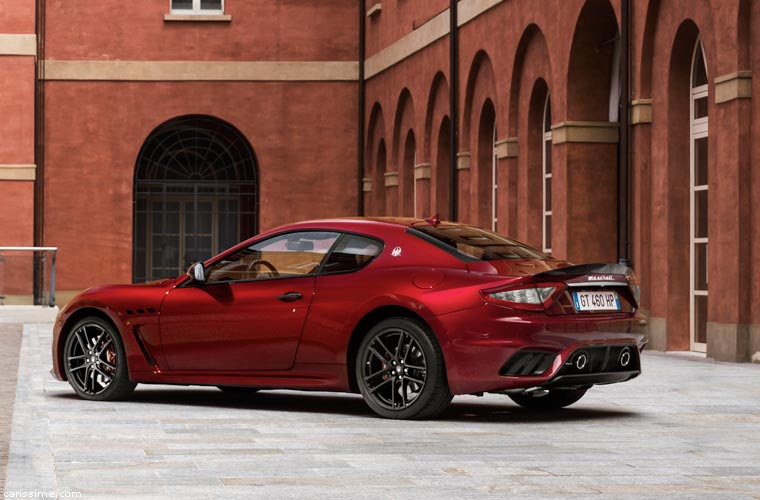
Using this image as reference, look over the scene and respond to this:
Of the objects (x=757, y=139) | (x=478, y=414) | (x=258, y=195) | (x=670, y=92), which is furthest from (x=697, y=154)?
(x=258, y=195)

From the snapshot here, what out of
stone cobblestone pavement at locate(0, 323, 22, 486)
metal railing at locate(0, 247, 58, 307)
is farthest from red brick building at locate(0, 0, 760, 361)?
stone cobblestone pavement at locate(0, 323, 22, 486)

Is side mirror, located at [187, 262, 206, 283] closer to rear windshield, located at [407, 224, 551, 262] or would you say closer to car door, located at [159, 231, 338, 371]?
car door, located at [159, 231, 338, 371]

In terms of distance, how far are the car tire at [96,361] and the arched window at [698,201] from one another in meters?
8.23

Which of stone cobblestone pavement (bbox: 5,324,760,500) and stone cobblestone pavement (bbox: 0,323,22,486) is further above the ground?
stone cobblestone pavement (bbox: 0,323,22,486)

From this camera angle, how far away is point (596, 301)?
30.0 ft

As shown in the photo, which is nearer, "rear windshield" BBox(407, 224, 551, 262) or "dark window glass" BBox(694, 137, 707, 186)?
"rear windshield" BBox(407, 224, 551, 262)

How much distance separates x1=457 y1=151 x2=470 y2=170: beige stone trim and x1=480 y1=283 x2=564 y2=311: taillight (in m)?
16.6

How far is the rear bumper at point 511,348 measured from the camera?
8.80 meters

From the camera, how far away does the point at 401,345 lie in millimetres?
9117

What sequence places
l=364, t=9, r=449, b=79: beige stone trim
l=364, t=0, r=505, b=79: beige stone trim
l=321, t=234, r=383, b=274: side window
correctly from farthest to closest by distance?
l=364, t=9, r=449, b=79: beige stone trim < l=364, t=0, r=505, b=79: beige stone trim < l=321, t=234, r=383, b=274: side window

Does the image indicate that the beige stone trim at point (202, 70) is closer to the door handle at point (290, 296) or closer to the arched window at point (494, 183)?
the arched window at point (494, 183)

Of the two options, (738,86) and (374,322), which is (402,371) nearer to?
(374,322)

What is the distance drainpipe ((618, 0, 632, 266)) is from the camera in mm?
17812

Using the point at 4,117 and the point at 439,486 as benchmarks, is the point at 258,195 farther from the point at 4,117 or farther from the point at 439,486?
the point at 439,486
